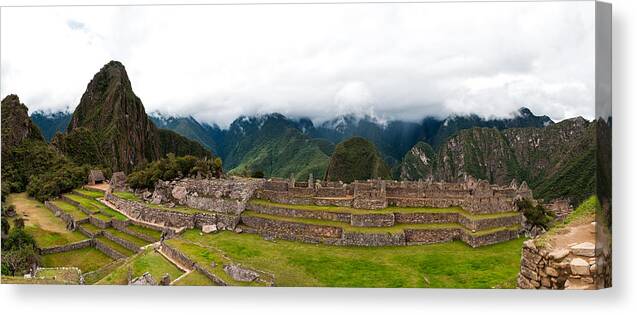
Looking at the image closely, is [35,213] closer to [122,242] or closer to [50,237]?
[50,237]

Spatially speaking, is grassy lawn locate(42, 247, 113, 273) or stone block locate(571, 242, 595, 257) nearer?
stone block locate(571, 242, 595, 257)

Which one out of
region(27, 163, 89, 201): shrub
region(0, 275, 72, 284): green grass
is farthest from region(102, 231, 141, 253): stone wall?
region(0, 275, 72, 284): green grass

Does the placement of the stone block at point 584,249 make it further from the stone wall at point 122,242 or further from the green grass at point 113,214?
the green grass at point 113,214

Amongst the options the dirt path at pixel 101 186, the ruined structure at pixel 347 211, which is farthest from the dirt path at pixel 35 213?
the dirt path at pixel 101 186

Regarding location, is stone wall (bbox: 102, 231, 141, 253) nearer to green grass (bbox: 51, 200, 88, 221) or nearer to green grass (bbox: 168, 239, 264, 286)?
green grass (bbox: 51, 200, 88, 221)

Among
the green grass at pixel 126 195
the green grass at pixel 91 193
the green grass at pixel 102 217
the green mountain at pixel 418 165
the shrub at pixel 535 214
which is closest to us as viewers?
the shrub at pixel 535 214

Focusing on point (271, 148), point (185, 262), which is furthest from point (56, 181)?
point (271, 148)
